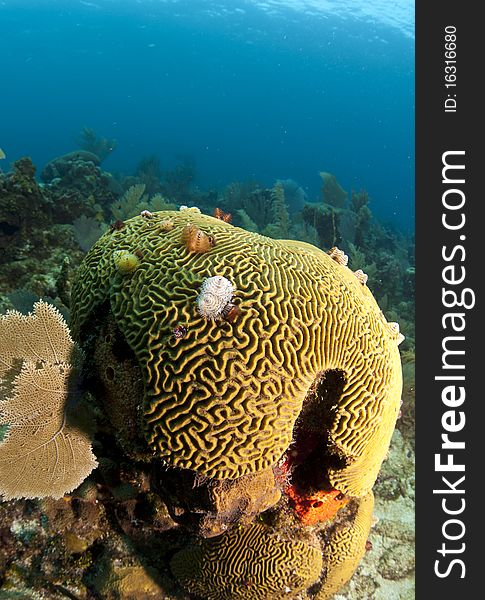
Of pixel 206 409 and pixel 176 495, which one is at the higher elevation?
pixel 206 409

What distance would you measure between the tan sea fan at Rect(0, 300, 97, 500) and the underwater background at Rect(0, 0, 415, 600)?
6.9 inches

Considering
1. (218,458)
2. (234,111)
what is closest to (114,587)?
(218,458)

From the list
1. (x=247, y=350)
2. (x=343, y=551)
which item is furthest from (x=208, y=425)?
(x=343, y=551)

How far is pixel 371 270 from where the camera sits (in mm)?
10961

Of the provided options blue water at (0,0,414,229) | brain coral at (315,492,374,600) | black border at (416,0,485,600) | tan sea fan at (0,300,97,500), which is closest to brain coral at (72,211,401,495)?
tan sea fan at (0,300,97,500)

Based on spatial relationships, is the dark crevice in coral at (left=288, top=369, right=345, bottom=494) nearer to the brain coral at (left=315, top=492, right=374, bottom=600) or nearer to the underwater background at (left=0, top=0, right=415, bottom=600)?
the brain coral at (left=315, top=492, right=374, bottom=600)

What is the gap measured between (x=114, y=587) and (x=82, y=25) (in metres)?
114

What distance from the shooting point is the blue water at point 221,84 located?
234 feet

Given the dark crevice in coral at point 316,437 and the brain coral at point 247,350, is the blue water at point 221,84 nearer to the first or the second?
the brain coral at point 247,350

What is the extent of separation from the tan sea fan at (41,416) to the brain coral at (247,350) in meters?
0.37

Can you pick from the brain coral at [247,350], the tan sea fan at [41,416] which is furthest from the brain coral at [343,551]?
the tan sea fan at [41,416]

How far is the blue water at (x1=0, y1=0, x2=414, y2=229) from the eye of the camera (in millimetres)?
71438

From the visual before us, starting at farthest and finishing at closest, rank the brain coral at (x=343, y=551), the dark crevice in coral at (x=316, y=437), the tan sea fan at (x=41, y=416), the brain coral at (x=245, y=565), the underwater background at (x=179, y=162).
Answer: the brain coral at (x=343, y=551) → the underwater background at (x=179, y=162) → the brain coral at (x=245, y=565) → the dark crevice in coral at (x=316, y=437) → the tan sea fan at (x=41, y=416)

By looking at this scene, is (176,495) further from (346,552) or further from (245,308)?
(346,552)
